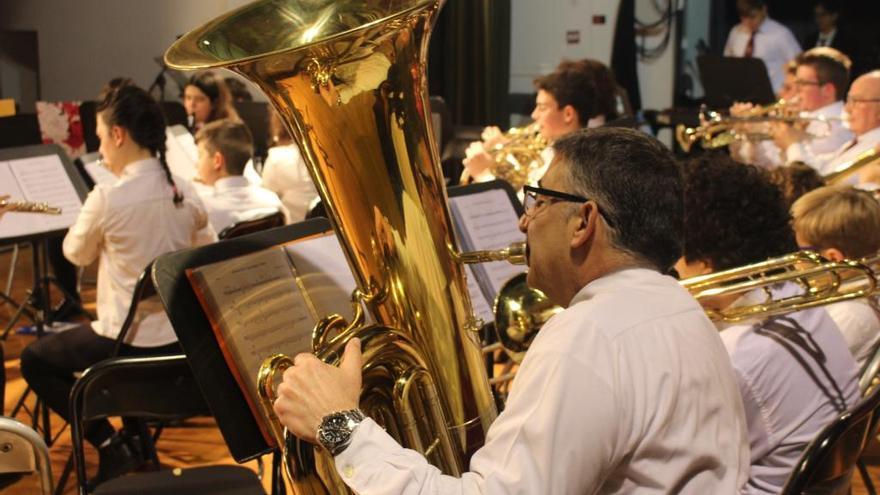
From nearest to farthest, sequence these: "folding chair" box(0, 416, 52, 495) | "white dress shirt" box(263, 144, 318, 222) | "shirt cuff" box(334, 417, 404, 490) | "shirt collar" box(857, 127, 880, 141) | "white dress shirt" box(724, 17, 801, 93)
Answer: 1. "shirt cuff" box(334, 417, 404, 490)
2. "folding chair" box(0, 416, 52, 495)
3. "shirt collar" box(857, 127, 880, 141)
4. "white dress shirt" box(263, 144, 318, 222)
5. "white dress shirt" box(724, 17, 801, 93)

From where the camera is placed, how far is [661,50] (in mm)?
8578

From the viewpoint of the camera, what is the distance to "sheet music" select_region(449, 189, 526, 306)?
266cm

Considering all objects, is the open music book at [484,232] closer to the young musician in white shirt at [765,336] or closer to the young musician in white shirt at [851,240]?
the young musician in white shirt at [765,336]

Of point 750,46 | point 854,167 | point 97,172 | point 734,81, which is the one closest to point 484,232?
point 854,167

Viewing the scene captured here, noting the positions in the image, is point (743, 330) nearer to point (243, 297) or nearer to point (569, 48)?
point (243, 297)

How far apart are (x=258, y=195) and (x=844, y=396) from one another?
2.60m

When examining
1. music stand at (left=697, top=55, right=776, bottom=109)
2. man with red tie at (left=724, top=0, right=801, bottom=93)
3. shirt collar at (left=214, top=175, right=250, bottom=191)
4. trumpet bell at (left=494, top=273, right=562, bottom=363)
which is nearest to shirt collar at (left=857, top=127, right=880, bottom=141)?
music stand at (left=697, top=55, right=776, bottom=109)

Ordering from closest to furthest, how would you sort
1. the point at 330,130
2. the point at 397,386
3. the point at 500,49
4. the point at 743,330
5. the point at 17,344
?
1. the point at 397,386
2. the point at 330,130
3. the point at 743,330
4. the point at 17,344
5. the point at 500,49

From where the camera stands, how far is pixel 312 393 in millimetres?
1446

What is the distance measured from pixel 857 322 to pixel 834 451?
0.97 m

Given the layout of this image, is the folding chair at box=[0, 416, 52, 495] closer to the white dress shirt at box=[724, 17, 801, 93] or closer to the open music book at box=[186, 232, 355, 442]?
the open music book at box=[186, 232, 355, 442]

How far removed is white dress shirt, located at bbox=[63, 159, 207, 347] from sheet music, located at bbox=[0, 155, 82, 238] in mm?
373

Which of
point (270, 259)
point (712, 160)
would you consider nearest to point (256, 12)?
point (270, 259)

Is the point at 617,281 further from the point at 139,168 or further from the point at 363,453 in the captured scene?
the point at 139,168
